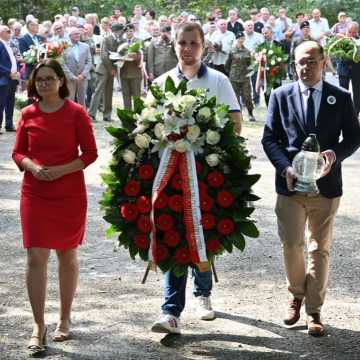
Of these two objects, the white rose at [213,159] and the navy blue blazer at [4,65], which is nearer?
the white rose at [213,159]

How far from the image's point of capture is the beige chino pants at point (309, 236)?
267 inches

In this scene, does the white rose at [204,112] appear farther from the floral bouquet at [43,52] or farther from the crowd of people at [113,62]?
the floral bouquet at [43,52]

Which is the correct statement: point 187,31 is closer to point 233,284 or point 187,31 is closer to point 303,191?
point 303,191

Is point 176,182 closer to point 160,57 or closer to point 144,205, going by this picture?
point 144,205

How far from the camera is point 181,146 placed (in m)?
6.33

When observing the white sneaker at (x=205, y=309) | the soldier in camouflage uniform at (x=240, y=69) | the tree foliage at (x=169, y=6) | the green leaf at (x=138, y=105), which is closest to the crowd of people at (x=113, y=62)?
the soldier in camouflage uniform at (x=240, y=69)

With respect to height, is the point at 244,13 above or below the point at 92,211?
above

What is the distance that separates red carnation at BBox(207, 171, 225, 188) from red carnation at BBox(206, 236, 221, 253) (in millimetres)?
372

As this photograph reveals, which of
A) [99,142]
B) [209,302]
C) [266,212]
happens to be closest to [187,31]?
[209,302]

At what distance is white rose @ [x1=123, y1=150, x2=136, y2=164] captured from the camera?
639 cm

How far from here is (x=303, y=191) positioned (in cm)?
666

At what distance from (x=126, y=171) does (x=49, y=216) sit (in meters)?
0.61

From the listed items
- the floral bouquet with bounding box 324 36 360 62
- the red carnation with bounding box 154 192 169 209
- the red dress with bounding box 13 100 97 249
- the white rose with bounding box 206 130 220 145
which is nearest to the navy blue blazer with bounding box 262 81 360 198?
the white rose with bounding box 206 130 220 145

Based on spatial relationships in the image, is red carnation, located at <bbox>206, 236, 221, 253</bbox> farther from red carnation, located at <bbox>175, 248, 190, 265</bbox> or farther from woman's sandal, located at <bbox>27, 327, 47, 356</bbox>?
woman's sandal, located at <bbox>27, 327, 47, 356</bbox>
